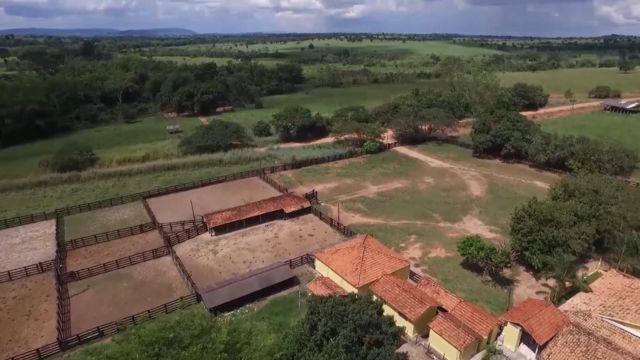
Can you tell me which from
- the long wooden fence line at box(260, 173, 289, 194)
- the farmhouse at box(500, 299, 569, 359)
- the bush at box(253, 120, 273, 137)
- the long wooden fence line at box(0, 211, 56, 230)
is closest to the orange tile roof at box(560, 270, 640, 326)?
the farmhouse at box(500, 299, 569, 359)

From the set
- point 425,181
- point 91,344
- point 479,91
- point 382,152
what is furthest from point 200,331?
point 479,91

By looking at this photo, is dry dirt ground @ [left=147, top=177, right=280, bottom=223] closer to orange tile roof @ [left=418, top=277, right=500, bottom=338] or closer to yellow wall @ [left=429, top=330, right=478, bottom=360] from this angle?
orange tile roof @ [left=418, top=277, right=500, bottom=338]

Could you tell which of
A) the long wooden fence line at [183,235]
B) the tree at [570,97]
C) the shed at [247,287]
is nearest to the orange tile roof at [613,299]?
the shed at [247,287]

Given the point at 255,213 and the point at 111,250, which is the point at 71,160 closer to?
the point at 111,250

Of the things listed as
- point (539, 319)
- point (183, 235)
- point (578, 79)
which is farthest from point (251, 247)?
point (578, 79)

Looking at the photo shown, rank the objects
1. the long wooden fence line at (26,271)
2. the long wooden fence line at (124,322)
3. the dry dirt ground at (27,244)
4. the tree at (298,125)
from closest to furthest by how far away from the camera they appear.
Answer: the long wooden fence line at (124,322) < the long wooden fence line at (26,271) < the dry dirt ground at (27,244) < the tree at (298,125)

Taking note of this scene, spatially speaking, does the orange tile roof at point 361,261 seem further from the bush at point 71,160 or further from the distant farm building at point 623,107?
the distant farm building at point 623,107
